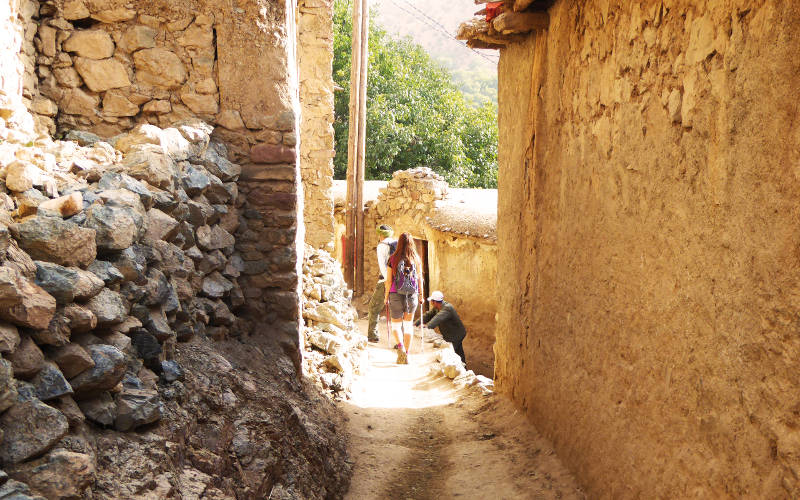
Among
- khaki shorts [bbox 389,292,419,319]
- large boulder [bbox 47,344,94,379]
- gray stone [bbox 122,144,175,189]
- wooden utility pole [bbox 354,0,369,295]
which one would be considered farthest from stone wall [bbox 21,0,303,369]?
wooden utility pole [bbox 354,0,369,295]

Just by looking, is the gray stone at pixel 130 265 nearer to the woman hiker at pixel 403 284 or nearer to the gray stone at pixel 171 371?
the gray stone at pixel 171 371

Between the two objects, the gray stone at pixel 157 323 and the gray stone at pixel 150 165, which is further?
the gray stone at pixel 150 165

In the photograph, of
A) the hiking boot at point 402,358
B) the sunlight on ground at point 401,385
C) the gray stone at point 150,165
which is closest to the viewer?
the gray stone at point 150,165

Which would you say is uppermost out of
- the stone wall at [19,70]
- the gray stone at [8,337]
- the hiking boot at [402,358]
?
the stone wall at [19,70]

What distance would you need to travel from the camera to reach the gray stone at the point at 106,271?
2.36m

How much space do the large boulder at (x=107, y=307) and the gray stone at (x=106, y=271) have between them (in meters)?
0.04

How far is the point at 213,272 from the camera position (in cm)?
394

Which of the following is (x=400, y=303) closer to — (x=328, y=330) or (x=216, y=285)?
(x=328, y=330)

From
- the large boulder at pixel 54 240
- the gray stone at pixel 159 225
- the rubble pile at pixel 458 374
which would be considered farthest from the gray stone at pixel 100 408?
the rubble pile at pixel 458 374

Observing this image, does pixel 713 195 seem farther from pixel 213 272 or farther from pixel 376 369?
pixel 376 369

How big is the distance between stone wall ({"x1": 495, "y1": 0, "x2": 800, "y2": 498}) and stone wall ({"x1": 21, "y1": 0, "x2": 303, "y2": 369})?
1.70m

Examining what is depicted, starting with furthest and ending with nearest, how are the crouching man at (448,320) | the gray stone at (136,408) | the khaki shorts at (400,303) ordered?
the crouching man at (448,320)
the khaki shorts at (400,303)
the gray stone at (136,408)

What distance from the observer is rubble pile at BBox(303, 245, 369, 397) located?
5730mm

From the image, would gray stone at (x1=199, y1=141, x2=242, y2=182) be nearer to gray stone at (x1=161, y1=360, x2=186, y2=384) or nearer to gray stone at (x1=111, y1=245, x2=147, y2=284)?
gray stone at (x1=111, y1=245, x2=147, y2=284)
